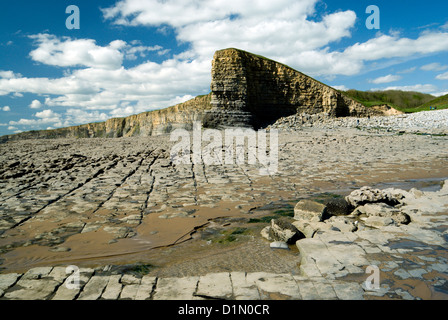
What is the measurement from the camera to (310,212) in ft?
16.0

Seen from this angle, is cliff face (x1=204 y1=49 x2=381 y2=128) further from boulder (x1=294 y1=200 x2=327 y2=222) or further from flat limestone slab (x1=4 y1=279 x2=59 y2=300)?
flat limestone slab (x1=4 y1=279 x2=59 y2=300)

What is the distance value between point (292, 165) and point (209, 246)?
636cm

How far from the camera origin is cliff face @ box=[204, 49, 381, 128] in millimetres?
25594

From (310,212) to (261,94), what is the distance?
2414 cm

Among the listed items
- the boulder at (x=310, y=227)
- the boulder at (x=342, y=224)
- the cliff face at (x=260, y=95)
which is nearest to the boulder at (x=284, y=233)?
the boulder at (x=310, y=227)

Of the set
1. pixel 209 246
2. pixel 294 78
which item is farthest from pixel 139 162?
pixel 294 78

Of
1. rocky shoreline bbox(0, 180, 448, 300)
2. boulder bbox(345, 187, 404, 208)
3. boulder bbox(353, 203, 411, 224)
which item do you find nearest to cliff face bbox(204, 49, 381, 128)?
boulder bbox(345, 187, 404, 208)

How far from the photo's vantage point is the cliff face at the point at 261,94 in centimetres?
2559

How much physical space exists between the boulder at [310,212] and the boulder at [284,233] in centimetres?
60

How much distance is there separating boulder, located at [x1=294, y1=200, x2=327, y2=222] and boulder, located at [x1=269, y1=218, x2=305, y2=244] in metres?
0.60

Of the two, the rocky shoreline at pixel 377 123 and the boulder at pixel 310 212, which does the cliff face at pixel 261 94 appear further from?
the boulder at pixel 310 212

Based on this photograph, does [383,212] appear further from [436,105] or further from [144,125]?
[144,125]

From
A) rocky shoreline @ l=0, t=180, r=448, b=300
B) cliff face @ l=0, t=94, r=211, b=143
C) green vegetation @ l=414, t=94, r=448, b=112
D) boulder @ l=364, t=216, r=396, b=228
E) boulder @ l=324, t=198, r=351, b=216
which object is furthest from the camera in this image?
cliff face @ l=0, t=94, r=211, b=143

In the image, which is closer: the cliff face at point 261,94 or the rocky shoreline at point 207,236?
the rocky shoreline at point 207,236
